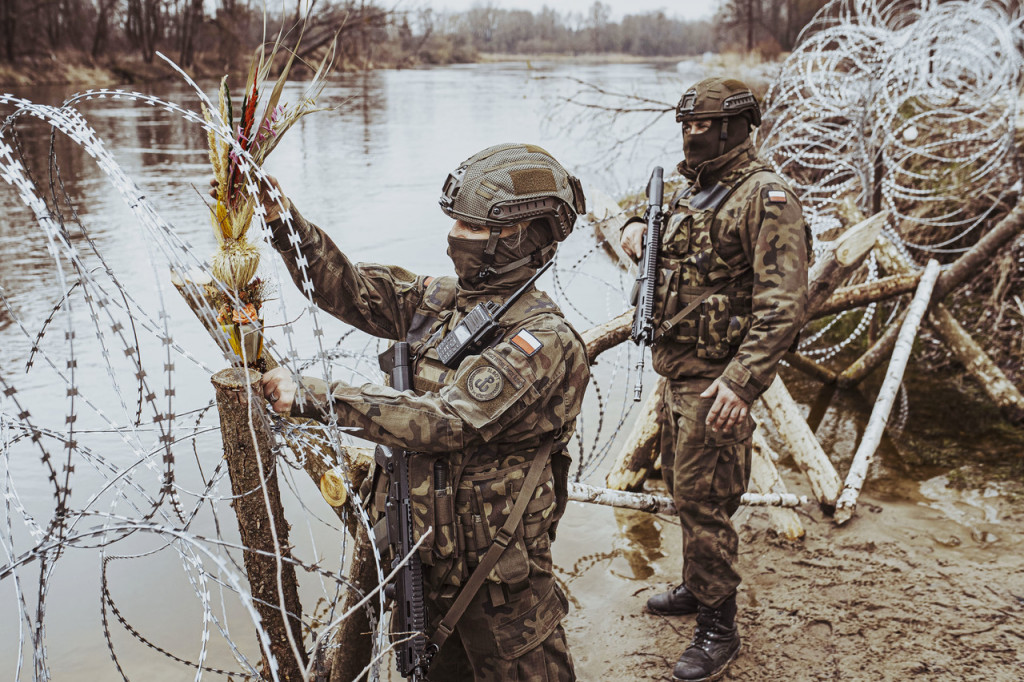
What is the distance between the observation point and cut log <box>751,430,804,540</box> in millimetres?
4492

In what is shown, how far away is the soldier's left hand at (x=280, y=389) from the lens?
2066 millimetres

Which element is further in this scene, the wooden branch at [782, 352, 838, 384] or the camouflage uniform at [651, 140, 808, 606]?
the wooden branch at [782, 352, 838, 384]

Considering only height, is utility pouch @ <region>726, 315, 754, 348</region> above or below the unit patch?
below

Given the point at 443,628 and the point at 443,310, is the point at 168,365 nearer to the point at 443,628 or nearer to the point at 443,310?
the point at 443,310

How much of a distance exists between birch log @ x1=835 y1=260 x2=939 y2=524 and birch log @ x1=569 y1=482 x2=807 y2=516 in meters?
0.37

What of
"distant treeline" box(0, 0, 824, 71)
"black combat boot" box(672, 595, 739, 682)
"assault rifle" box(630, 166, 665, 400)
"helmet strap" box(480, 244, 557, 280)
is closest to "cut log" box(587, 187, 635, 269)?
"assault rifle" box(630, 166, 665, 400)

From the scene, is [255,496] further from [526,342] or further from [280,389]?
[526,342]

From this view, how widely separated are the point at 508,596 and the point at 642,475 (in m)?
2.87

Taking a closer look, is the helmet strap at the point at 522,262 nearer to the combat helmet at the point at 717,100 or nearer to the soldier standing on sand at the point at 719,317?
the soldier standing on sand at the point at 719,317

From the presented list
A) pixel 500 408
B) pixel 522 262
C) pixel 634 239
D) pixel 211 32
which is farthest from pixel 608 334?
pixel 211 32

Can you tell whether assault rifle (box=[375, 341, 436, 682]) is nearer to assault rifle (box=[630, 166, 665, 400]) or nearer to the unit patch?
the unit patch

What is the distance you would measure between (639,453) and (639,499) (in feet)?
3.72

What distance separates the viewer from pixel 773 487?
180 inches

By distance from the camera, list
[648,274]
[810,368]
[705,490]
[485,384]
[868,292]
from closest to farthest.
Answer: [485,384] < [705,490] < [648,274] < [868,292] < [810,368]
